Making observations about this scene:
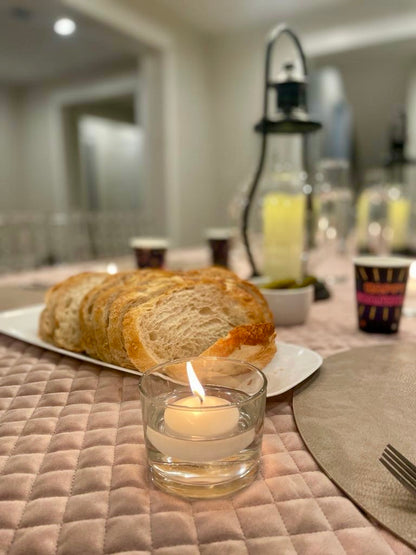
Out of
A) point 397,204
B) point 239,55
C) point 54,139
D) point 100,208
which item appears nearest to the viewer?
point 397,204

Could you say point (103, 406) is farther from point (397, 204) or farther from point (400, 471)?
point (397, 204)

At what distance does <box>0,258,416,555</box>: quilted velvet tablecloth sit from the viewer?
0.31m

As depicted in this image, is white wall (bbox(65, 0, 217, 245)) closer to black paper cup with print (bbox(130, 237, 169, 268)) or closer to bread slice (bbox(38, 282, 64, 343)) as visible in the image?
black paper cup with print (bbox(130, 237, 169, 268))

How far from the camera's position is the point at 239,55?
13.1 feet

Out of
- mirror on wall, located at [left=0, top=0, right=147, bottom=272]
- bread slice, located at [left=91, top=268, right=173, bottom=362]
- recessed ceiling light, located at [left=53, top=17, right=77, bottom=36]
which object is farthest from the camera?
mirror on wall, located at [left=0, top=0, right=147, bottom=272]

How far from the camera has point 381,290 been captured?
2.61 ft

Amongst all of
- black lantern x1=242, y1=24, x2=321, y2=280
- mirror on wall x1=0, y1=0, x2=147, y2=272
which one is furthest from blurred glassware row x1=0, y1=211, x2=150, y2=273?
black lantern x1=242, y1=24, x2=321, y2=280

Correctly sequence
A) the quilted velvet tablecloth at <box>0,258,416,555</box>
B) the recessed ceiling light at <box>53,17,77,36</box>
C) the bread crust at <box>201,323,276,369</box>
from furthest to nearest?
the recessed ceiling light at <box>53,17,77,36</box>, the bread crust at <box>201,323,276,369</box>, the quilted velvet tablecloth at <box>0,258,416,555</box>

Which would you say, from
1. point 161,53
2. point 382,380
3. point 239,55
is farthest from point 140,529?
point 239,55

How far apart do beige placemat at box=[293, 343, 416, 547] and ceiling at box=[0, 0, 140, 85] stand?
3.01 meters

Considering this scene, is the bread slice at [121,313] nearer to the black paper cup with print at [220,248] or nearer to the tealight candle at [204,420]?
the tealight candle at [204,420]

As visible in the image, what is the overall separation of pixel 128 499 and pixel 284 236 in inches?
35.0

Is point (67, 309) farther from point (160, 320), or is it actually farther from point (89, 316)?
point (160, 320)

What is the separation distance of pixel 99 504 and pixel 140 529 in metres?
0.04
